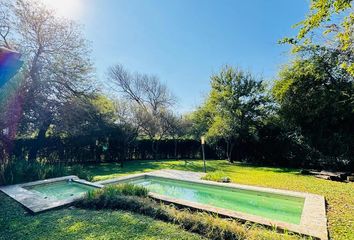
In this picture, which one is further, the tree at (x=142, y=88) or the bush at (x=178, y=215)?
the tree at (x=142, y=88)

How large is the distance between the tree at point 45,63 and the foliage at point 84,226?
905 cm

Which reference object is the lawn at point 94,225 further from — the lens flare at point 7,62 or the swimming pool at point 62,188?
the lens flare at point 7,62

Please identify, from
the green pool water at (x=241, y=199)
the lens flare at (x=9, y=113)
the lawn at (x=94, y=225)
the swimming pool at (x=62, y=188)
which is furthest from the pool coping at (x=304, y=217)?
the lens flare at (x=9, y=113)

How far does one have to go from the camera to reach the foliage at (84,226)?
3.88 m

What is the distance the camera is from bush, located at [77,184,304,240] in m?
3.80

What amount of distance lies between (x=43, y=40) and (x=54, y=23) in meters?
1.29

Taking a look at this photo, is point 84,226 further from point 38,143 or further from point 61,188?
point 38,143

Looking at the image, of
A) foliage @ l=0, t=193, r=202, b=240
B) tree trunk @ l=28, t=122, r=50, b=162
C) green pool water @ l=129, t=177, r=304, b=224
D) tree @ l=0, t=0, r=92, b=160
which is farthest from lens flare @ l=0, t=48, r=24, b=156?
green pool water @ l=129, t=177, r=304, b=224

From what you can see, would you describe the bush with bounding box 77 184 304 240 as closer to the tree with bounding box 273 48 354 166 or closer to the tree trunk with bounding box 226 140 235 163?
the tree with bounding box 273 48 354 166

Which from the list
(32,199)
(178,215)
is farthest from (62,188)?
(178,215)

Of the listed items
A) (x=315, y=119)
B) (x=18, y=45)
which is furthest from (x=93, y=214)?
(x=315, y=119)

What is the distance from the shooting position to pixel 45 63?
529 inches

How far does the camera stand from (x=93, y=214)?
195 inches

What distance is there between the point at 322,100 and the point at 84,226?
13.6 meters
